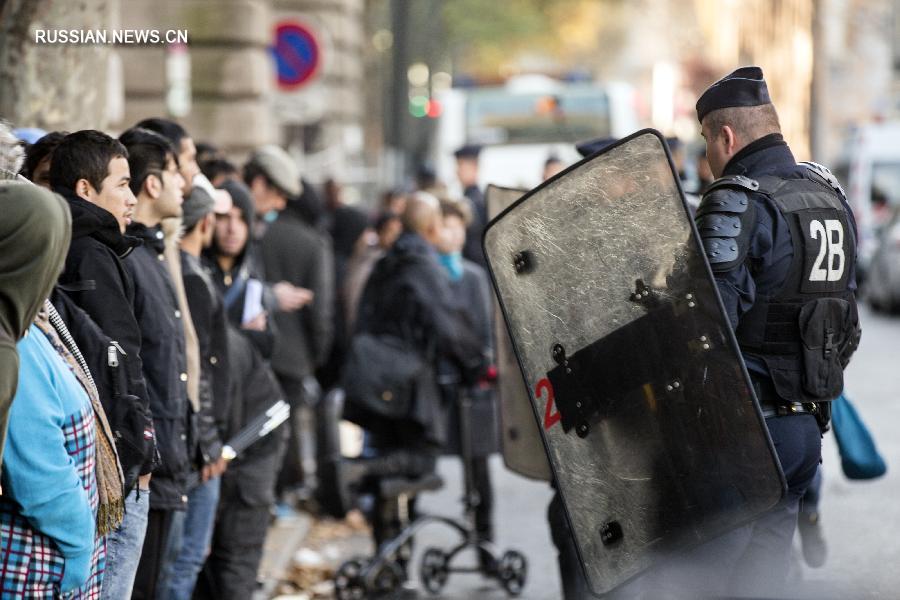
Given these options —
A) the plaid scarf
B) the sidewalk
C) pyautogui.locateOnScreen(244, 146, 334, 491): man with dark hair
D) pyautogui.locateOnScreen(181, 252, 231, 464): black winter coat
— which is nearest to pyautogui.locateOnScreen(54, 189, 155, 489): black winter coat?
the plaid scarf

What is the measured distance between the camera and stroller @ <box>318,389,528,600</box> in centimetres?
711

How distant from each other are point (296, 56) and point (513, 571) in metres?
7.72

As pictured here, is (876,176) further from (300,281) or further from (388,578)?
(388,578)

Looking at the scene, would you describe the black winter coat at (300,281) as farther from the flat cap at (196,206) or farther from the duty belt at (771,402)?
the duty belt at (771,402)

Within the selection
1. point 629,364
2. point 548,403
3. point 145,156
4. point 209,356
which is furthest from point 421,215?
point 629,364

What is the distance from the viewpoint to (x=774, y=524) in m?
5.05

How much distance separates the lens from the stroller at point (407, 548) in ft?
23.3

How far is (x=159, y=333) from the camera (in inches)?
193

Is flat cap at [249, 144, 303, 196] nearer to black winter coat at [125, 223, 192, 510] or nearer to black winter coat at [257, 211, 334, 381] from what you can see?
black winter coat at [257, 211, 334, 381]

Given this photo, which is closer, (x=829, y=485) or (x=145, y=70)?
(x=829, y=485)

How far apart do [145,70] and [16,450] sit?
9.41 m

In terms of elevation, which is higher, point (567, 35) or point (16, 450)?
point (567, 35)

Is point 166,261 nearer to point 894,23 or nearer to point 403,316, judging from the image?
point 403,316

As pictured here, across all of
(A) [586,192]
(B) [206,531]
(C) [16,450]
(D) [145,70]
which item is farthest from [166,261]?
(D) [145,70]
